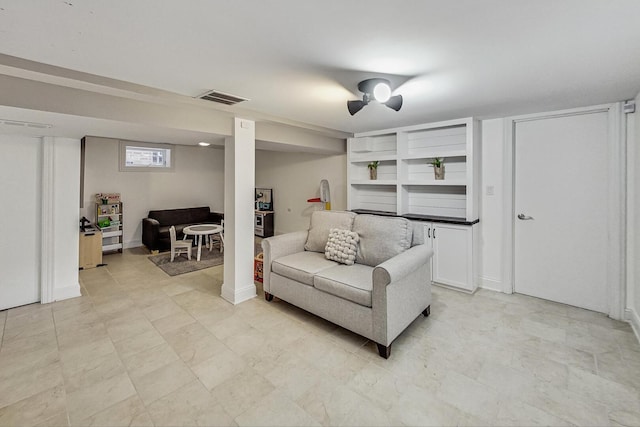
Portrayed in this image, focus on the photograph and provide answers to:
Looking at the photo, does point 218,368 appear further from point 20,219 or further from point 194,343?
point 20,219

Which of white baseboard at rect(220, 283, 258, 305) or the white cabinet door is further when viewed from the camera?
the white cabinet door

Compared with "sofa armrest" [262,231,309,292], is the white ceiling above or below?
above

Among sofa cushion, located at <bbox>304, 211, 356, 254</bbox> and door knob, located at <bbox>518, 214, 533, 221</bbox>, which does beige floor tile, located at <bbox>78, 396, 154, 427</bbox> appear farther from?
door knob, located at <bbox>518, 214, 533, 221</bbox>

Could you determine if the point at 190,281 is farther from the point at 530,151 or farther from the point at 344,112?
the point at 530,151

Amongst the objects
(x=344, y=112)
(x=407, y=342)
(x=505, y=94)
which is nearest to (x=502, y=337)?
(x=407, y=342)

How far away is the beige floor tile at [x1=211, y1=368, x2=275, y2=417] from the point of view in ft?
5.92

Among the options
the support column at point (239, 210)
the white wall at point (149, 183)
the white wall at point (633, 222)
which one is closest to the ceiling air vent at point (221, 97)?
the support column at point (239, 210)

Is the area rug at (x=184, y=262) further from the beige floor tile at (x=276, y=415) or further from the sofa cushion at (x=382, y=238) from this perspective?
the beige floor tile at (x=276, y=415)

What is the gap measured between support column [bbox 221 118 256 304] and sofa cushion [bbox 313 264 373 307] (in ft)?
3.49

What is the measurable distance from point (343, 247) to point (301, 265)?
485mm

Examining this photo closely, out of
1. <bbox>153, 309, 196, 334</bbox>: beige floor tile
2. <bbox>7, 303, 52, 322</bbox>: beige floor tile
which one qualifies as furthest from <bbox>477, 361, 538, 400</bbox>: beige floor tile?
<bbox>7, 303, 52, 322</bbox>: beige floor tile

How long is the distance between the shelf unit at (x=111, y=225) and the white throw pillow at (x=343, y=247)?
15.0 feet

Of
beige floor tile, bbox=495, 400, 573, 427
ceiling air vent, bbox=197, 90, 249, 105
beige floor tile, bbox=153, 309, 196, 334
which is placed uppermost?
ceiling air vent, bbox=197, 90, 249, 105

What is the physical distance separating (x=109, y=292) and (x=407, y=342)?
3.59 m
